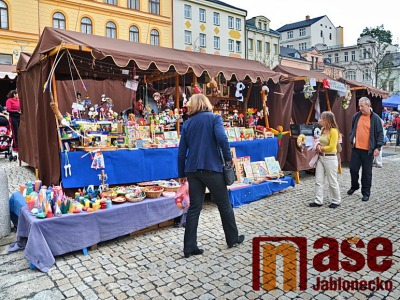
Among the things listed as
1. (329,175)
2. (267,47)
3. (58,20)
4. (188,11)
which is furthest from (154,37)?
(329,175)

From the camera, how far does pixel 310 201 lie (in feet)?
19.5

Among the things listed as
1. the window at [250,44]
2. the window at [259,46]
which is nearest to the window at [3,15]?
the window at [250,44]

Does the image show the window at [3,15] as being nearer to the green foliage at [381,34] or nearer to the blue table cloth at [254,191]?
the blue table cloth at [254,191]

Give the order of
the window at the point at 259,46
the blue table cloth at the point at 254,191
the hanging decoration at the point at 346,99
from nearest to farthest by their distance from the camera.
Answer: the blue table cloth at the point at 254,191
the hanging decoration at the point at 346,99
the window at the point at 259,46

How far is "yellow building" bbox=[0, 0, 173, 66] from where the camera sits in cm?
2086

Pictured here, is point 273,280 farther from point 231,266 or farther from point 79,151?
point 79,151

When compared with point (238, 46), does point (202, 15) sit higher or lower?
higher

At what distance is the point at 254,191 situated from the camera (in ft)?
19.4

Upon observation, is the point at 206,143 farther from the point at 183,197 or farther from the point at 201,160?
the point at 183,197

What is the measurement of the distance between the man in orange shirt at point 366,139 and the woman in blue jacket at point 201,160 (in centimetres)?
343

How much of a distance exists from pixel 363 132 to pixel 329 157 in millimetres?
989

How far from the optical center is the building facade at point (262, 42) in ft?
118

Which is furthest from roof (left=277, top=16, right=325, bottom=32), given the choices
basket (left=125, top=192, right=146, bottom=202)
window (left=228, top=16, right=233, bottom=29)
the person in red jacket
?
basket (left=125, top=192, right=146, bottom=202)

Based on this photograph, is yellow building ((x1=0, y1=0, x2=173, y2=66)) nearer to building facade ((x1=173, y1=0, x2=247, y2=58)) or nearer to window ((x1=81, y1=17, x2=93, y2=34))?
window ((x1=81, y1=17, x2=93, y2=34))
